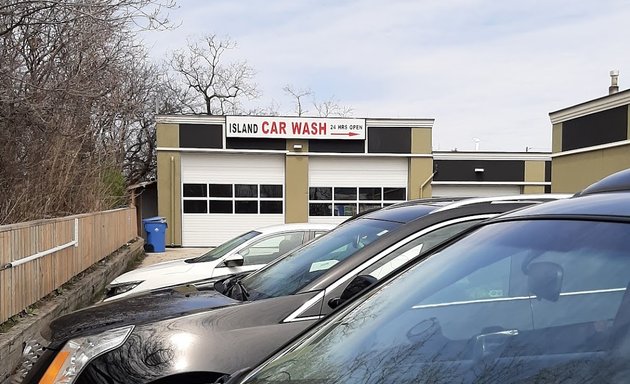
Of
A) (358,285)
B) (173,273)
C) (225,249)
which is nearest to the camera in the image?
(358,285)

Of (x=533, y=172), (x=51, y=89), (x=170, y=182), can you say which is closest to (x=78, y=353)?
(x=51, y=89)

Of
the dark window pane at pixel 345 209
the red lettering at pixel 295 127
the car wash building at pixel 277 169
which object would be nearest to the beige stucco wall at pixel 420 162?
the car wash building at pixel 277 169

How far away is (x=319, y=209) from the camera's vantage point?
21.3 meters

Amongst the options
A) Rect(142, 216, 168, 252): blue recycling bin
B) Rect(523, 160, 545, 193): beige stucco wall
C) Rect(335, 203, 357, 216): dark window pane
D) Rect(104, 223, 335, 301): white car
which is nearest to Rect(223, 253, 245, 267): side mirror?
Rect(104, 223, 335, 301): white car

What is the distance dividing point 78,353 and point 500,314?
7.10 feet

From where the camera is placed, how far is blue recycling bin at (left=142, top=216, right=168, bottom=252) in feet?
60.4

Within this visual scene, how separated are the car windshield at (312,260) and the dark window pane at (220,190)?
16658mm

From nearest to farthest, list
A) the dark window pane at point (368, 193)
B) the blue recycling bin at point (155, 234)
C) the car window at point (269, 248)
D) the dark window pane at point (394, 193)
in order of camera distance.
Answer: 1. the car window at point (269, 248)
2. the blue recycling bin at point (155, 234)
3. the dark window pane at point (368, 193)
4. the dark window pane at point (394, 193)

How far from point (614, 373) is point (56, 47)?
10359mm

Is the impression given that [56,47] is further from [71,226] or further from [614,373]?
[614,373]

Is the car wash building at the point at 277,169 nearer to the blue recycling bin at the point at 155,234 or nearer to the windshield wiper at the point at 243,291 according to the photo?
the blue recycling bin at the point at 155,234

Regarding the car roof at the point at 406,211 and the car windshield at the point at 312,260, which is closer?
the car windshield at the point at 312,260

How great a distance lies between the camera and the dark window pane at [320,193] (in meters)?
21.2

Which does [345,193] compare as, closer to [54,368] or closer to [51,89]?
[51,89]
